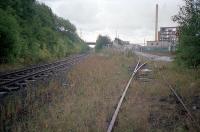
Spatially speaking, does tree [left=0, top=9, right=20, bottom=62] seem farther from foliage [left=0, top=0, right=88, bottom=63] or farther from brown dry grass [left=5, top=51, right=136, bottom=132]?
brown dry grass [left=5, top=51, right=136, bottom=132]

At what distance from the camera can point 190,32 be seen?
17.5m

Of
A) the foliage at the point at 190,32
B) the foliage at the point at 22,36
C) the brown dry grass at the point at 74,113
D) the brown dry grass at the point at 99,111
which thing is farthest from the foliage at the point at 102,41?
the brown dry grass at the point at 74,113

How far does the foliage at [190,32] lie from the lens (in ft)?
56.3

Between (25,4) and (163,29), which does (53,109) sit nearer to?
(25,4)

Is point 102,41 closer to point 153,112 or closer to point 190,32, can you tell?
point 190,32

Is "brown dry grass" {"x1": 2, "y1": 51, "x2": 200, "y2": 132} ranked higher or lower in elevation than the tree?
lower

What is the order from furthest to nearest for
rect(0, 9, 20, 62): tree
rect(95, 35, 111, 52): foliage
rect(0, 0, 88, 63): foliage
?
rect(95, 35, 111, 52): foliage < rect(0, 0, 88, 63): foliage < rect(0, 9, 20, 62): tree

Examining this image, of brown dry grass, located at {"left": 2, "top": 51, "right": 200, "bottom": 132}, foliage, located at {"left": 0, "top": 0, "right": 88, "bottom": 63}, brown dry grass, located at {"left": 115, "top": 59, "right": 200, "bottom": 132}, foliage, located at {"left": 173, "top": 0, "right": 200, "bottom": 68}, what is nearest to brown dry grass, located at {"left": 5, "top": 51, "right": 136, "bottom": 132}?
brown dry grass, located at {"left": 2, "top": 51, "right": 200, "bottom": 132}

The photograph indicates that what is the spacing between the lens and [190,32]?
1752 cm

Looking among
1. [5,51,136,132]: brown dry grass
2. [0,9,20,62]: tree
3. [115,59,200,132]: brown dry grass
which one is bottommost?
[115,59,200,132]: brown dry grass

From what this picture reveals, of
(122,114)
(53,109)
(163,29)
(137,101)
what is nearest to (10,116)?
(53,109)

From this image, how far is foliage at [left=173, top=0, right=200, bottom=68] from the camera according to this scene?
676 inches

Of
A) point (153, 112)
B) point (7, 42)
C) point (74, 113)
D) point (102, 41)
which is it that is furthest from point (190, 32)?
point (102, 41)

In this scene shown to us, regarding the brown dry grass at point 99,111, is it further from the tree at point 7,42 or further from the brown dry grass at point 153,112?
the tree at point 7,42
